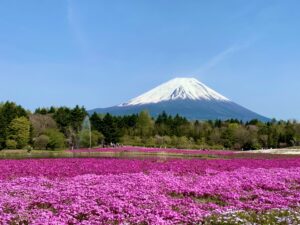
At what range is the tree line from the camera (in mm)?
80062

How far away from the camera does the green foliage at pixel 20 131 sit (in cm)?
7919

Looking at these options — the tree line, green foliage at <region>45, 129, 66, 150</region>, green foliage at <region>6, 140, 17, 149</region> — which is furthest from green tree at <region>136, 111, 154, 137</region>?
green foliage at <region>6, 140, 17, 149</region>

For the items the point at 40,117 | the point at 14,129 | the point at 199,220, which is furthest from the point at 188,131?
the point at 199,220

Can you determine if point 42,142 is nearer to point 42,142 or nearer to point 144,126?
point 42,142

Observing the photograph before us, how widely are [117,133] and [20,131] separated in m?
27.0

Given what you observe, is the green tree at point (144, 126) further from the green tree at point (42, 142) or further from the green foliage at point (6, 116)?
the green tree at point (42, 142)

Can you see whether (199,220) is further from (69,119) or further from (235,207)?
(69,119)

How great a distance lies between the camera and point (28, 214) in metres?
11.9

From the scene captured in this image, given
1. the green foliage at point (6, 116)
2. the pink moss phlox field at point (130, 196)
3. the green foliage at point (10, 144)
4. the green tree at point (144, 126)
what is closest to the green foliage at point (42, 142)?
the green foliage at point (10, 144)

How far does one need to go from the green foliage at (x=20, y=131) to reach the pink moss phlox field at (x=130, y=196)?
57.5m

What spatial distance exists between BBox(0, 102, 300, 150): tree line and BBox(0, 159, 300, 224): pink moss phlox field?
58.4m

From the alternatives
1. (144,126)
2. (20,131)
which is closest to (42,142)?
(20,131)

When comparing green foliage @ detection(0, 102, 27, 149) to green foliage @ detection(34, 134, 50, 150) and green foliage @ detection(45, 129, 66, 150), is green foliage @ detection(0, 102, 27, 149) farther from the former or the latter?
green foliage @ detection(45, 129, 66, 150)

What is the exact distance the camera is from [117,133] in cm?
10144
